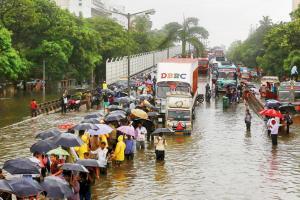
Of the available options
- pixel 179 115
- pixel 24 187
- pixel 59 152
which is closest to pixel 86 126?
pixel 59 152

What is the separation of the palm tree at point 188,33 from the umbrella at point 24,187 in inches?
2860

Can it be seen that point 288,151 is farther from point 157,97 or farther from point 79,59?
point 79,59

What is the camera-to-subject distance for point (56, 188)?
1223 cm

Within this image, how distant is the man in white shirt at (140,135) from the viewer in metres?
24.5

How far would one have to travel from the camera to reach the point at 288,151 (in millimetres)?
25844

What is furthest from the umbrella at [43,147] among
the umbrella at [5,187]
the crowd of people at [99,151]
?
the umbrella at [5,187]

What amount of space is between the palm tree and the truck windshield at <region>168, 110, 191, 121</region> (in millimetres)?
53162

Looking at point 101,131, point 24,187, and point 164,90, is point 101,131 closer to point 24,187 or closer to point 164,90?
point 24,187

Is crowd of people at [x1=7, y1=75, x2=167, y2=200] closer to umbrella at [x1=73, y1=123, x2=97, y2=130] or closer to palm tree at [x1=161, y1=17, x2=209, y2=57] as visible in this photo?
umbrella at [x1=73, y1=123, x2=97, y2=130]

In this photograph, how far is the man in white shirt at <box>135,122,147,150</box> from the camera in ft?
80.4

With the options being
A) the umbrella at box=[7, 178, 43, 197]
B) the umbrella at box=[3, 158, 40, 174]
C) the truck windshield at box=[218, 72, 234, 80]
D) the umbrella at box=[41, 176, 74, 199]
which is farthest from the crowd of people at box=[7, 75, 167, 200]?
the truck windshield at box=[218, 72, 234, 80]

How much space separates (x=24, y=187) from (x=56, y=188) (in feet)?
2.27

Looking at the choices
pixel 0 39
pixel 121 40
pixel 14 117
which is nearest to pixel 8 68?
pixel 0 39

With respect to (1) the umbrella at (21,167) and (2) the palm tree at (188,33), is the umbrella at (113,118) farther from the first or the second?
(2) the palm tree at (188,33)
